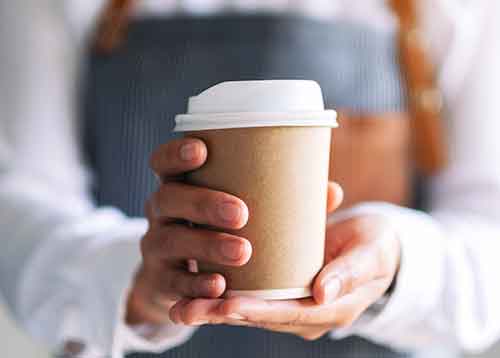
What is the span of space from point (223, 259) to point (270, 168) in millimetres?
40

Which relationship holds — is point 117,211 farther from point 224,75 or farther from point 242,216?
point 242,216

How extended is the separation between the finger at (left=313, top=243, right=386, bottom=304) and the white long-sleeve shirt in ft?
0.17

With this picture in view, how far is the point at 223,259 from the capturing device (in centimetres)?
33

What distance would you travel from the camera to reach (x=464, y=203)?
612 millimetres

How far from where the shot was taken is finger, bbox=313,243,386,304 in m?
0.35

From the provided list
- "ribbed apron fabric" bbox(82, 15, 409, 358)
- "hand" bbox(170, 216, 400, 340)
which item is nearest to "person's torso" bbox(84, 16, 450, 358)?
"ribbed apron fabric" bbox(82, 15, 409, 358)

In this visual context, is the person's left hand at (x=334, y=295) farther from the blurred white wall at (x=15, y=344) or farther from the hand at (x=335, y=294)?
the blurred white wall at (x=15, y=344)

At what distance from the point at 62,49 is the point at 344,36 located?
21cm

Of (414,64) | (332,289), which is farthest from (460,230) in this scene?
(332,289)

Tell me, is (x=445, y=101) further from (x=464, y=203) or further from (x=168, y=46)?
(x=168, y=46)

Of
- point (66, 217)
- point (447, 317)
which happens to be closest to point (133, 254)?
point (66, 217)

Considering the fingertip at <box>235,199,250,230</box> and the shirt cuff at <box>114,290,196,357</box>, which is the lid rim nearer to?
the fingertip at <box>235,199,250,230</box>

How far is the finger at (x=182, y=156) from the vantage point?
323mm

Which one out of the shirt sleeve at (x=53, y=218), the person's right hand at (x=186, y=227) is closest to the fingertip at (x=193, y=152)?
the person's right hand at (x=186, y=227)
